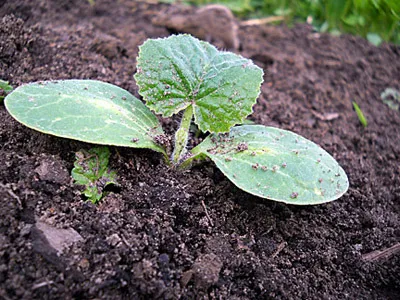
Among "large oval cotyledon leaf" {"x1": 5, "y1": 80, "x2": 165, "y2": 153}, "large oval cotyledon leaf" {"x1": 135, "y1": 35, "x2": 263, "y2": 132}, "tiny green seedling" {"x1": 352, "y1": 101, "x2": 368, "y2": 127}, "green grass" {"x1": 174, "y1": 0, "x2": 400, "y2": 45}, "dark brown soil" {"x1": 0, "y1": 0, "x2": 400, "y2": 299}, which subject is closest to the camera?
"dark brown soil" {"x1": 0, "y1": 0, "x2": 400, "y2": 299}

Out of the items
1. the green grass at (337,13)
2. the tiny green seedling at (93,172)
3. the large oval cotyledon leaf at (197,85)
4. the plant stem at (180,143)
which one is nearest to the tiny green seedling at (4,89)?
the tiny green seedling at (93,172)

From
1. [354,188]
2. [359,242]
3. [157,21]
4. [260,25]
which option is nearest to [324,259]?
[359,242]

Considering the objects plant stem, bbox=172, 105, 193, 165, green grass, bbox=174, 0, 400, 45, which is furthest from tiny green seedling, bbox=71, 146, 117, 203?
green grass, bbox=174, 0, 400, 45

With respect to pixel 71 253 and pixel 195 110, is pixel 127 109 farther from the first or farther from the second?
pixel 71 253

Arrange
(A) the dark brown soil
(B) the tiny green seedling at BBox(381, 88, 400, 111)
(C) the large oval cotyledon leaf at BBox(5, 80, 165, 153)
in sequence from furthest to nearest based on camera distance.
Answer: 1. (B) the tiny green seedling at BBox(381, 88, 400, 111)
2. (C) the large oval cotyledon leaf at BBox(5, 80, 165, 153)
3. (A) the dark brown soil

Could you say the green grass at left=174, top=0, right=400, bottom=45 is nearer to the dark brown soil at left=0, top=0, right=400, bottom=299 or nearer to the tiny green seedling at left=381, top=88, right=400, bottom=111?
the tiny green seedling at left=381, top=88, right=400, bottom=111

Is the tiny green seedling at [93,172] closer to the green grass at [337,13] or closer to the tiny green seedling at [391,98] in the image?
the tiny green seedling at [391,98]

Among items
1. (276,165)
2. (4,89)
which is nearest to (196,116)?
(276,165)

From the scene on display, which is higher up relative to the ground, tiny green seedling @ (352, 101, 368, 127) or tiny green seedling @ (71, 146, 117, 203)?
tiny green seedling @ (71, 146, 117, 203)

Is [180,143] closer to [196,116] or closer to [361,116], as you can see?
[196,116]
